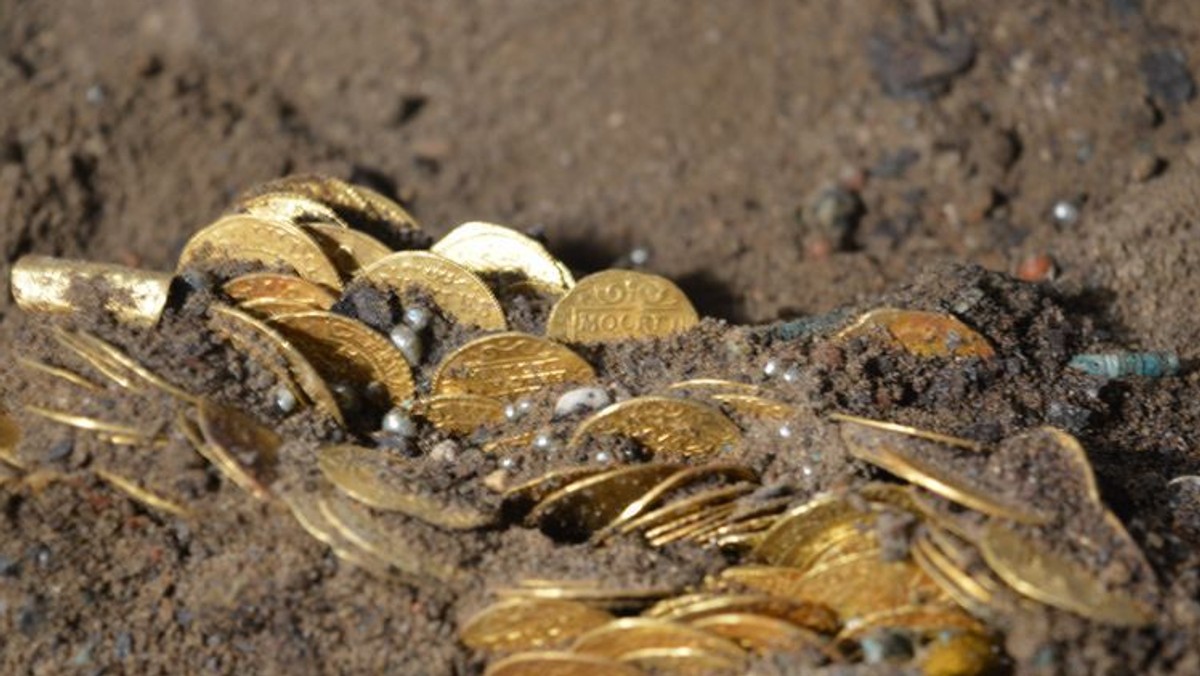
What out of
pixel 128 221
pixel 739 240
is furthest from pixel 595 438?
pixel 128 221

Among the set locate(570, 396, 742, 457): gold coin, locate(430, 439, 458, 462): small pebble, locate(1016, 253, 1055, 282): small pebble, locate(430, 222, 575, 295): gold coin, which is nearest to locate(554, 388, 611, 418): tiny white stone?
locate(570, 396, 742, 457): gold coin

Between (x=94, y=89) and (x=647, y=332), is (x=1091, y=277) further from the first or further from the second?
(x=94, y=89)

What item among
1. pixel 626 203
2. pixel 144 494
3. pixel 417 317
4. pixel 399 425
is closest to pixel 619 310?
pixel 417 317

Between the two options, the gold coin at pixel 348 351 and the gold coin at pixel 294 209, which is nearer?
the gold coin at pixel 348 351

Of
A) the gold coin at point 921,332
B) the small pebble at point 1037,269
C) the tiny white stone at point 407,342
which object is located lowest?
the tiny white stone at point 407,342

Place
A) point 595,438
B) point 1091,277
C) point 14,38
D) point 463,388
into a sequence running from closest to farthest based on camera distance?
point 595,438
point 463,388
point 1091,277
point 14,38

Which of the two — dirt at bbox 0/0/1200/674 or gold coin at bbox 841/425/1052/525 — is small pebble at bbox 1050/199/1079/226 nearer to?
dirt at bbox 0/0/1200/674

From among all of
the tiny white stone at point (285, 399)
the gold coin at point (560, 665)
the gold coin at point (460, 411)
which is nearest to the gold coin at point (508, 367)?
the gold coin at point (460, 411)

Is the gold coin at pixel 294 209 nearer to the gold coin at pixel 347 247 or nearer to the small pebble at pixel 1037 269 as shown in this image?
the gold coin at pixel 347 247
